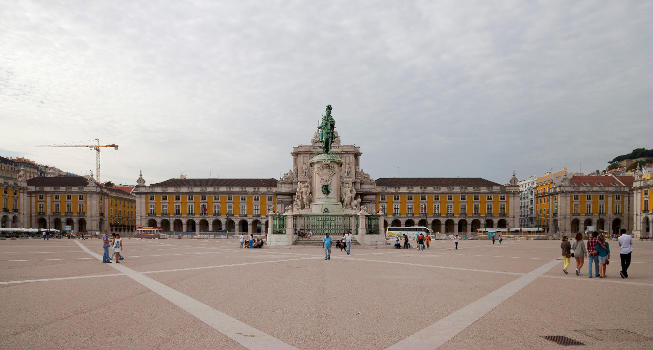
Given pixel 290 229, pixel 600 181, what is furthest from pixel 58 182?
pixel 600 181

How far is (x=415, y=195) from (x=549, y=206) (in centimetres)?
2605

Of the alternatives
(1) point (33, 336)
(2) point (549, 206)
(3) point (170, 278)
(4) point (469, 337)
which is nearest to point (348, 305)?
(4) point (469, 337)

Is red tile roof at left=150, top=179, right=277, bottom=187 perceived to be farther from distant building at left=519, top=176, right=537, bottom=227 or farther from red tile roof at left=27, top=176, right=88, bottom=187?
distant building at left=519, top=176, right=537, bottom=227

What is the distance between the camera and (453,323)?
25.9ft

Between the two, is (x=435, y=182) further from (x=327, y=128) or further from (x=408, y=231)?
(x=327, y=128)

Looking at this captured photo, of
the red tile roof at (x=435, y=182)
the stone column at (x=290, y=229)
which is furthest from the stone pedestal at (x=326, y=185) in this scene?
the red tile roof at (x=435, y=182)

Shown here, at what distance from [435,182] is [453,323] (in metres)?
89.6

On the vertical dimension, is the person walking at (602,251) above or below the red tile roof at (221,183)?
below

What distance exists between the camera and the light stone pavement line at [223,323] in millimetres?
6688

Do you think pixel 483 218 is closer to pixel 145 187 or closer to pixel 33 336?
pixel 145 187

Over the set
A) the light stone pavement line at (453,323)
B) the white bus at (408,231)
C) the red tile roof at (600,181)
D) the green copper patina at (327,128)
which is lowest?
the white bus at (408,231)

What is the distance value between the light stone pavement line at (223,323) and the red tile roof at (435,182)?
8602 centimetres

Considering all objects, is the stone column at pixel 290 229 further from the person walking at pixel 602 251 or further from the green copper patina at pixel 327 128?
the person walking at pixel 602 251

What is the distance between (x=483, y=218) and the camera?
301 feet
